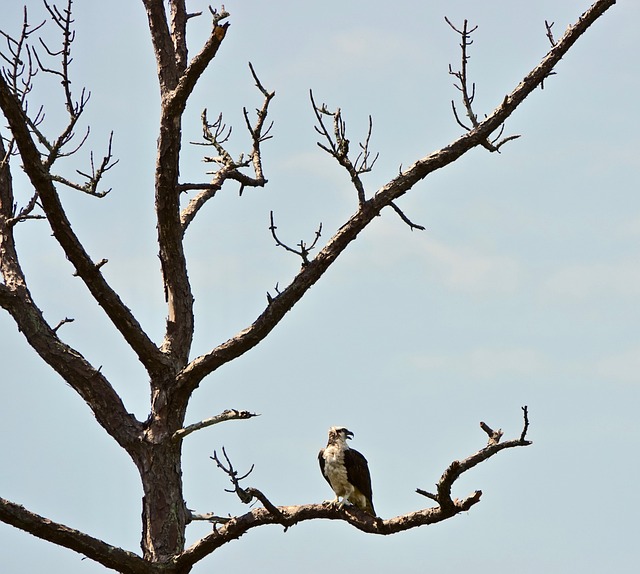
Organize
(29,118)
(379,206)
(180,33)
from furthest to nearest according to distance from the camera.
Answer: (180,33) → (379,206) → (29,118)

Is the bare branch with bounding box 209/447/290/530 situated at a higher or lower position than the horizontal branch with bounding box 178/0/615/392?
lower

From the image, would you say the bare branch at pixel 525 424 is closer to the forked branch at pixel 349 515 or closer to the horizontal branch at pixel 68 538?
the forked branch at pixel 349 515

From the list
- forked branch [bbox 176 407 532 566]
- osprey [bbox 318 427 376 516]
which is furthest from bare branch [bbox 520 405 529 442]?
osprey [bbox 318 427 376 516]

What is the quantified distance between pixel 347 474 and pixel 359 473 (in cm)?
12

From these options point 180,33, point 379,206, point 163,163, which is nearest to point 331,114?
point 379,206

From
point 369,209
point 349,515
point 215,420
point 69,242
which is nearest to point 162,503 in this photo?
point 215,420

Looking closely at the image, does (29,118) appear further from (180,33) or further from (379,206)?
(379,206)

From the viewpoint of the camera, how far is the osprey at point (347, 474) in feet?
33.6

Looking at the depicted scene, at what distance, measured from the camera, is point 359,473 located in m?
10.2

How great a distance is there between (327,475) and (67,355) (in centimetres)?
286

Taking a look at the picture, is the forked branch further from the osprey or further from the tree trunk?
the osprey

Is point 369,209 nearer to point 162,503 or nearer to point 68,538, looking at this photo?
point 162,503

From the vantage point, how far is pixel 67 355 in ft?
31.6

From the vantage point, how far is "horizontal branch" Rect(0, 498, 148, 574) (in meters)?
8.33
